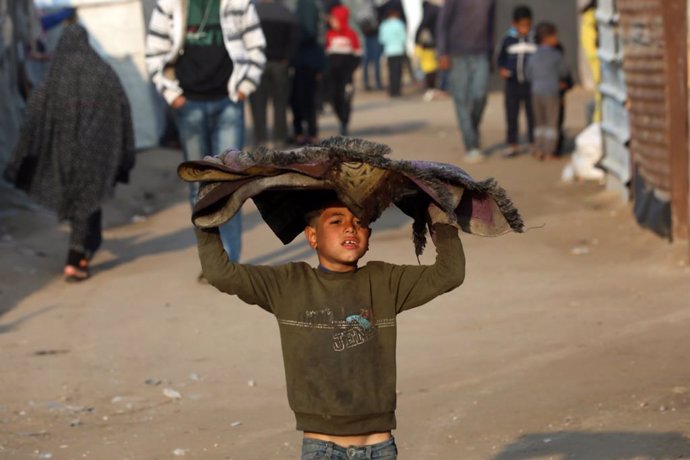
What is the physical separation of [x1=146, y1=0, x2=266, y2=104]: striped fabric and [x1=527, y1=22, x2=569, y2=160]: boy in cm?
668

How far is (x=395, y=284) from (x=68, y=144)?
634 cm

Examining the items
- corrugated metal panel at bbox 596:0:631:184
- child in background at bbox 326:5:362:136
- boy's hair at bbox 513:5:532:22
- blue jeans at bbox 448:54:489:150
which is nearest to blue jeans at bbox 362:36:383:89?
child in background at bbox 326:5:362:136

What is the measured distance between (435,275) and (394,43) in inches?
911

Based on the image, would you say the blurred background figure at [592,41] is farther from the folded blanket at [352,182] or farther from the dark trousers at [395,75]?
the dark trousers at [395,75]

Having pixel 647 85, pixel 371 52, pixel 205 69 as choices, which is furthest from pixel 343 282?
pixel 371 52

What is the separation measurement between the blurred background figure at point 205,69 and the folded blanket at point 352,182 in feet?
17.6

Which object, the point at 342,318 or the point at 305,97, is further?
the point at 305,97

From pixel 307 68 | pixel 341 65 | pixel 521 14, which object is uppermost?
pixel 521 14

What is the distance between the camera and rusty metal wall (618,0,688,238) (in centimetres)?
975

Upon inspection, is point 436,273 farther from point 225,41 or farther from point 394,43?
point 394,43

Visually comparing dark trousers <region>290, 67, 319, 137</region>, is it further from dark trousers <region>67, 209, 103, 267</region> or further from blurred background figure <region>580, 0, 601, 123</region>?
dark trousers <region>67, 209, 103, 267</region>

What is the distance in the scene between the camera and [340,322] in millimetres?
4250

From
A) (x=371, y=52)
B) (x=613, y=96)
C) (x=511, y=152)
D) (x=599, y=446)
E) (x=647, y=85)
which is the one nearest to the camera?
(x=599, y=446)

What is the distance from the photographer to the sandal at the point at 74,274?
10.3m
